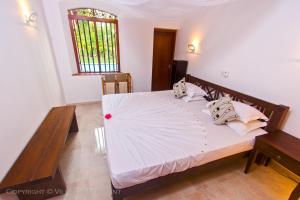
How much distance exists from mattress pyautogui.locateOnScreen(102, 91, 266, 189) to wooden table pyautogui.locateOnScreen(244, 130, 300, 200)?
0.11 m

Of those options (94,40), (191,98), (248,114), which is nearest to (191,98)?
(191,98)

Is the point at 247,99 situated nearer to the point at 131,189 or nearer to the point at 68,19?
the point at 131,189

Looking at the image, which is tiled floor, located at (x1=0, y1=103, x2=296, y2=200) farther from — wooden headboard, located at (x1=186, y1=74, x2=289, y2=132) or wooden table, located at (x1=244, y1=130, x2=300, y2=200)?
wooden headboard, located at (x1=186, y1=74, x2=289, y2=132)

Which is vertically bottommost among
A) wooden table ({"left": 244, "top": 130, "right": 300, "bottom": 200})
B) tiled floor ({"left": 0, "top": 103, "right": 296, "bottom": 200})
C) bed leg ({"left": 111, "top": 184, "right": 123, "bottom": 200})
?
tiled floor ({"left": 0, "top": 103, "right": 296, "bottom": 200})

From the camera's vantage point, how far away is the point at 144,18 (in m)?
3.67

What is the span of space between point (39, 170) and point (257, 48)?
3190 millimetres

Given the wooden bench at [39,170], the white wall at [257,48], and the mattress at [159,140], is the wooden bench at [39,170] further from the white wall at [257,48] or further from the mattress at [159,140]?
the white wall at [257,48]

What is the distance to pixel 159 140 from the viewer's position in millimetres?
1690

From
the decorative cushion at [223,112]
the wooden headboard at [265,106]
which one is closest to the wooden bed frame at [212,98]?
the wooden headboard at [265,106]

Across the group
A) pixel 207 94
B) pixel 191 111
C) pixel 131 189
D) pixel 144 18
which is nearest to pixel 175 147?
pixel 131 189

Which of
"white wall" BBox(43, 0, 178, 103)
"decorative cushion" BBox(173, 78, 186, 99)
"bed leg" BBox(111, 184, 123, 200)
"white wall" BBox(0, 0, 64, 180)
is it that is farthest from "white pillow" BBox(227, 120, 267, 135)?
"white wall" BBox(43, 0, 178, 103)

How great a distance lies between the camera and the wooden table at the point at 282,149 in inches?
58.4

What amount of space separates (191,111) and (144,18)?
8.97ft

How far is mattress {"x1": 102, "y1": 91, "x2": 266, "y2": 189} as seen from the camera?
1352 mm
